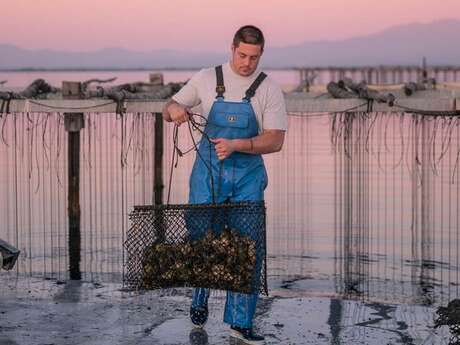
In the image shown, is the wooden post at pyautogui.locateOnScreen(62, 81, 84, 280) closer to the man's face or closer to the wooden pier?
the man's face

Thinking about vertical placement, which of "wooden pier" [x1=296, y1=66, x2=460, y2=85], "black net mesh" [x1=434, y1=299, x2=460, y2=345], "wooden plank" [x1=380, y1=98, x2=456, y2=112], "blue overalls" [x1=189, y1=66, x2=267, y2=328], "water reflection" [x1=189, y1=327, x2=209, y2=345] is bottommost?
"water reflection" [x1=189, y1=327, x2=209, y2=345]

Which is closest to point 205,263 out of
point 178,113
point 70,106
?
point 178,113

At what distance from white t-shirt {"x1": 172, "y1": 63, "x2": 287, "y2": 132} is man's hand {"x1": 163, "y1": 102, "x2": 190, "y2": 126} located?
204mm

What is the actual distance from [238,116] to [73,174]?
7812 millimetres

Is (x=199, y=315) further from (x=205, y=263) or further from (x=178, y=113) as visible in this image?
(x=178, y=113)

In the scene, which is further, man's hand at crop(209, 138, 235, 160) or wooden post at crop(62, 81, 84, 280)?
wooden post at crop(62, 81, 84, 280)

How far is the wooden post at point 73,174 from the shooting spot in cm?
1282

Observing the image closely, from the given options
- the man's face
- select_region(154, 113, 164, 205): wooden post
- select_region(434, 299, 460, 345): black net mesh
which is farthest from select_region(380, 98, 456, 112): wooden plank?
select_region(154, 113, 164, 205): wooden post

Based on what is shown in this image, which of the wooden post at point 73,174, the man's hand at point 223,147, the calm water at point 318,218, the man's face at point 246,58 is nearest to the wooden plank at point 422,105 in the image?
the calm water at point 318,218

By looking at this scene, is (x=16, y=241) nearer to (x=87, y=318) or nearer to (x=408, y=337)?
(x=87, y=318)

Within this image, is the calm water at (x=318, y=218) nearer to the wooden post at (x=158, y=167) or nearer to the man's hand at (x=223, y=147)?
the wooden post at (x=158, y=167)

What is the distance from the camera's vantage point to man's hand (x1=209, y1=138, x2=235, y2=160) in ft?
22.3

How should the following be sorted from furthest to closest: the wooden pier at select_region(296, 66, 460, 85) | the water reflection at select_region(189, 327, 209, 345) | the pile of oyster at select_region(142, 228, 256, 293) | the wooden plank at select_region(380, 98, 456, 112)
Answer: the wooden pier at select_region(296, 66, 460, 85), the wooden plank at select_region(380, 98, 456, 112), the water reflection at select_region(189, 327, 209, 345), the pile of oyster at select_region(142, 228, 256, 293)

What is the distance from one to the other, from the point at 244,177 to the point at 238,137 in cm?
28
